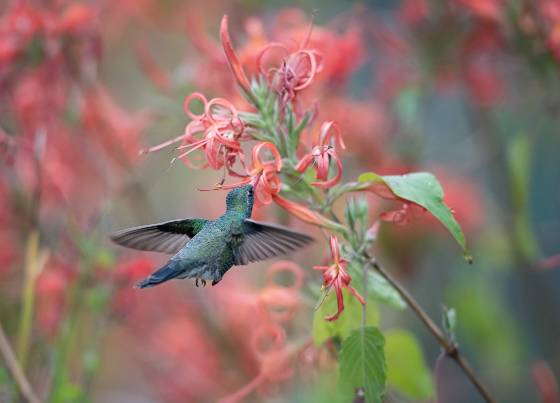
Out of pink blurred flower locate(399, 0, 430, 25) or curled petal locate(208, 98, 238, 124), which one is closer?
curled petal locate(208, 98, 238, 124)

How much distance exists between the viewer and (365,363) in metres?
1.29

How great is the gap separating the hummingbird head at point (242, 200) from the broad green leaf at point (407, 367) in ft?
1.35

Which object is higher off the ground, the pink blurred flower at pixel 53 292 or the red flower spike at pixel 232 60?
the red flower spike at pixel 232 60

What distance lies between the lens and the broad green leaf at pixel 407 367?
1614 millimetres

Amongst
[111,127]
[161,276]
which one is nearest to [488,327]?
[111,127]

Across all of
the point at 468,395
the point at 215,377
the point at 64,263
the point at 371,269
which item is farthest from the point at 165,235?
the point at 468,395

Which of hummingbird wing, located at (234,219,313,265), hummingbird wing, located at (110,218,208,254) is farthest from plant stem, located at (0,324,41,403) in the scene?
hummingbird wing, located at (234,219,313,265)

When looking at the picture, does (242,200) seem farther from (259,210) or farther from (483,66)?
(483,66)

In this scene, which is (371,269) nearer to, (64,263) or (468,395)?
(64,263)

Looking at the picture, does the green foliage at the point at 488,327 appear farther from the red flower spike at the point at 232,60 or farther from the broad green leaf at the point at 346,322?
the red flower spike at the point at 232,60

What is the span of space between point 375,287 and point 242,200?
30cm

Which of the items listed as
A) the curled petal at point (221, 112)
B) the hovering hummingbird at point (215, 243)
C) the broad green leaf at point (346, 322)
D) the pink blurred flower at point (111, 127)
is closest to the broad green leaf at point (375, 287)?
the broad green leaf at point (346, 322)

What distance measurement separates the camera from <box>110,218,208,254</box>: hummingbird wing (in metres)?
1.57

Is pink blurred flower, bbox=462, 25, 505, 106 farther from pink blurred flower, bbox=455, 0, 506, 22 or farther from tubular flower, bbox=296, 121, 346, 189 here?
tubular flower, bbox=296, 121, 346, 189
